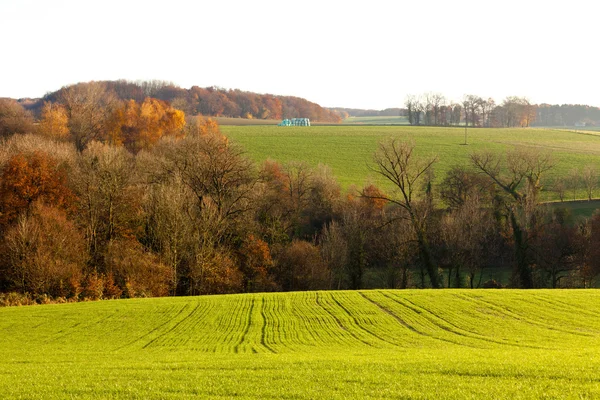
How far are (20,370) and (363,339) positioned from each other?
14.8 metres

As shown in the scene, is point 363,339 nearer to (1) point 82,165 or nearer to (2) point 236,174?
(2) point 236,174

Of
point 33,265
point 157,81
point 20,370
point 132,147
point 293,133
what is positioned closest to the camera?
point 20,370

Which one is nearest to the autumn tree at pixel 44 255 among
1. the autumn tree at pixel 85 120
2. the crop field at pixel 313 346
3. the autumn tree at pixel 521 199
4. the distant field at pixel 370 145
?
the crop field at pixel 313 346

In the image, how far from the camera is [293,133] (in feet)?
422

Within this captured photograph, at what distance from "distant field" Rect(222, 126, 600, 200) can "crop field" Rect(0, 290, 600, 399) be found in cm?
4980

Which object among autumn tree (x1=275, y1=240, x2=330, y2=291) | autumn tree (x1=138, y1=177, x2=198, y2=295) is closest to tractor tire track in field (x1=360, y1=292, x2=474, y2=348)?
autumn tree (x1=275, y1=240, x2=330, y2=291)

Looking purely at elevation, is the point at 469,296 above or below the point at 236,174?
below

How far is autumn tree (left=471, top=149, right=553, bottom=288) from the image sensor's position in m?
58.5

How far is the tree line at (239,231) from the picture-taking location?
5097 centimetres

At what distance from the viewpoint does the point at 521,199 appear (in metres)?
67.1

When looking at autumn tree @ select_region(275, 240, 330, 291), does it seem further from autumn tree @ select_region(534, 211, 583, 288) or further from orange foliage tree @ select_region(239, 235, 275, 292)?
autumn tree @ select_region(534, 211, 583, 288)

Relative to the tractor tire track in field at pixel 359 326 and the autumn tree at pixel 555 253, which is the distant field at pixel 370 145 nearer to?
the autumn tree at pixel 555 253

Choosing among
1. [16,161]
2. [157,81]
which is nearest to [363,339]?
[16,161]

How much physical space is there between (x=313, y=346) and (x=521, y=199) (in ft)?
162
